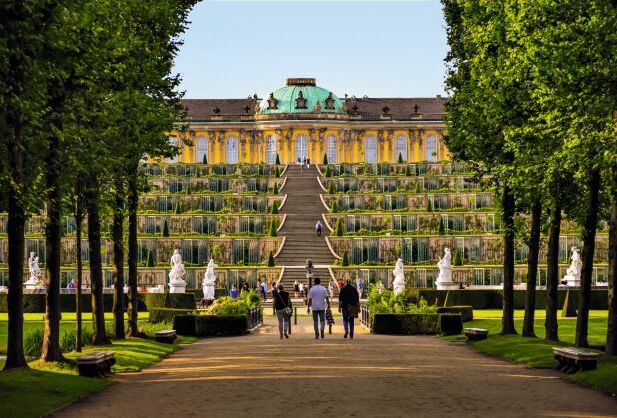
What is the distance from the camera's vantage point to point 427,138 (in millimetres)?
158375

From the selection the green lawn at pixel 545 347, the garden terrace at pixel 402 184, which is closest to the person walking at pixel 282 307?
the green lawn at pixel 545 347

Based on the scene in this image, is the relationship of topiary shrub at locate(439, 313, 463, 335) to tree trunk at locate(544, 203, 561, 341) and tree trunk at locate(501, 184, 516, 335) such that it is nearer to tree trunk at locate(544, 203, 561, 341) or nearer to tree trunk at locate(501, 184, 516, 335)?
tree trunk at locate(501, 184, 516, 335)

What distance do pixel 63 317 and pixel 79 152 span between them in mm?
28867

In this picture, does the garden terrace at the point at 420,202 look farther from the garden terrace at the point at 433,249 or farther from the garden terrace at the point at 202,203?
the garden terrace at the point at 433,249

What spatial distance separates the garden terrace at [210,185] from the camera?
96438 millimetres

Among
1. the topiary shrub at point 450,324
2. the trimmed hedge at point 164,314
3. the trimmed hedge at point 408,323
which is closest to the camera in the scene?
the topiary shrub at point 450,324

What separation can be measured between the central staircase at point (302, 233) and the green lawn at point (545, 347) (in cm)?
2654

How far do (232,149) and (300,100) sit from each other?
1093 centimetres

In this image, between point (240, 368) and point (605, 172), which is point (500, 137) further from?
point (240, 368)

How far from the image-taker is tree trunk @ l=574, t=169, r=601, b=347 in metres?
28.1

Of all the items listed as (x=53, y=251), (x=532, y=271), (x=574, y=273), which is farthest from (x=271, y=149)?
(x=53, y=251)

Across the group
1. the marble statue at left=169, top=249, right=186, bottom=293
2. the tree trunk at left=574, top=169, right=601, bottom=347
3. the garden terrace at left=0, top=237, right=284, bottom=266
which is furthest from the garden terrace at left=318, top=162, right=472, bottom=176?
the tree trunk at left=574, top=169, right=601, bottom=347

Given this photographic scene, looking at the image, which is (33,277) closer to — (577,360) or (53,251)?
(53,251)

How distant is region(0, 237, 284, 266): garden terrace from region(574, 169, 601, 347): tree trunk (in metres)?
50.1
